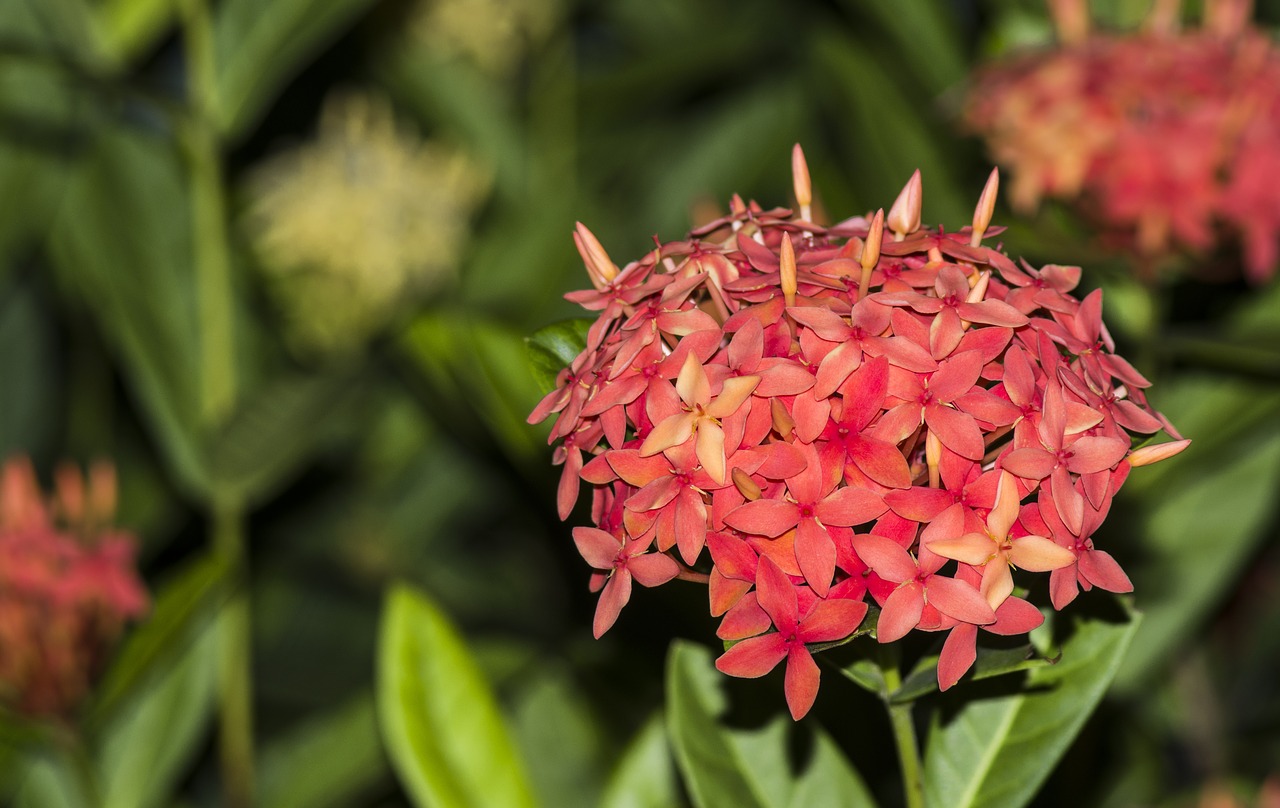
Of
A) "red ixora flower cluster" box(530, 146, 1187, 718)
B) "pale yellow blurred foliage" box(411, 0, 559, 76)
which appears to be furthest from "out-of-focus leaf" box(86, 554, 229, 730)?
"pale yellow blurred foliage" box(411, 0, 559, 76)

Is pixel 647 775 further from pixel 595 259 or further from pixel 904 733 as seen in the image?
pixel 595 259

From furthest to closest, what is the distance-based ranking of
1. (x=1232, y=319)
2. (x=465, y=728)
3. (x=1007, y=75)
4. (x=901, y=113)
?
1. (x=901, y=113)
2. (x=1232, y=319)
3. (x=1007, y=75)
4. (x=465, y=728)

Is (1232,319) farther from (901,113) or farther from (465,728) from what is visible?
(465,728)

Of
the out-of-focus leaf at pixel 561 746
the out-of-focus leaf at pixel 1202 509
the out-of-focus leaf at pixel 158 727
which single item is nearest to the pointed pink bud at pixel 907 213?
the out-of-focus leaf at pixel 1202 509

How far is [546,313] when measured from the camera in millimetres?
1520

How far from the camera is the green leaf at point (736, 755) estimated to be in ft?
2.76

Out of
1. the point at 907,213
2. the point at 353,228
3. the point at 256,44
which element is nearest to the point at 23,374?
the point at 353,228

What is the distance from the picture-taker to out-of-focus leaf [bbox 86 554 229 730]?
48.8 inches

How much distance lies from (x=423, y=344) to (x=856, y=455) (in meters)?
0.62

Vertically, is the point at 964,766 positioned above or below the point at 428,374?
below

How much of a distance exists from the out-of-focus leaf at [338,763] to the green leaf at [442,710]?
27 centimetres

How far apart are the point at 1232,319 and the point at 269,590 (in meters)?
1.36

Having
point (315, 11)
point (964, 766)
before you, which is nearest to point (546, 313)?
point (315, 11)

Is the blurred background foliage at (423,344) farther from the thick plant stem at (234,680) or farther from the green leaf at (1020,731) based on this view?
the green leaf at (1020,731)
